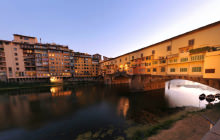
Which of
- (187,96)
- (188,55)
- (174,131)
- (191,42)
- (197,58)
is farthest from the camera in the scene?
(187,96)

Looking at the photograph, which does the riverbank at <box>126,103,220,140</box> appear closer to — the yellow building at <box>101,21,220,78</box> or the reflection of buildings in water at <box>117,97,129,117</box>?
the reflection of buildings in water at <box>117,97,129,117</box>

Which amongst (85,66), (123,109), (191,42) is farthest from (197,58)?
(85,66)

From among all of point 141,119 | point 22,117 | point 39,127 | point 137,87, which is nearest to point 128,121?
point 141,119

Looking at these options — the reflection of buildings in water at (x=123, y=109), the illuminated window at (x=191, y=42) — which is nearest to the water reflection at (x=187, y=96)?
the reflection of buildings in water at (x=123, y=109)

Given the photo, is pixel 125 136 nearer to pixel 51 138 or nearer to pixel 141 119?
pixel 141 119

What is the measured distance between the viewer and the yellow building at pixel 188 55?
13102mm

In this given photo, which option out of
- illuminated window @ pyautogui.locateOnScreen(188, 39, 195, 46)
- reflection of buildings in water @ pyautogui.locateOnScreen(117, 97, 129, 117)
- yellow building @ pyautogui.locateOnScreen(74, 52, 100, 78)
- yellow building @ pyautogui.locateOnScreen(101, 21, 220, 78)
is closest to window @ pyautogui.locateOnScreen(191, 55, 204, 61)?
yellow building @ pyautogui.locateOnScreen(101, 21, 220, 78)

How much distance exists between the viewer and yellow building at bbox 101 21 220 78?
1310cm

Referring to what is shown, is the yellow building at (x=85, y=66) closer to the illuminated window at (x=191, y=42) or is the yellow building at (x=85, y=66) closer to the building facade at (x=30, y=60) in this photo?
the building facade at (x=30, y=60)

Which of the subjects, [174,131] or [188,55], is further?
[188,55]

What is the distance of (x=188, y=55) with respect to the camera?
16094mm

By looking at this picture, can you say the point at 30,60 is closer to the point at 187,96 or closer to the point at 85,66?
the point at 85,66

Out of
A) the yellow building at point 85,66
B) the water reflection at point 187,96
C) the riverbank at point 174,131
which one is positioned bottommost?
the water reflection at point 187,96

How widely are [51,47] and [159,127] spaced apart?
65.4 meters
